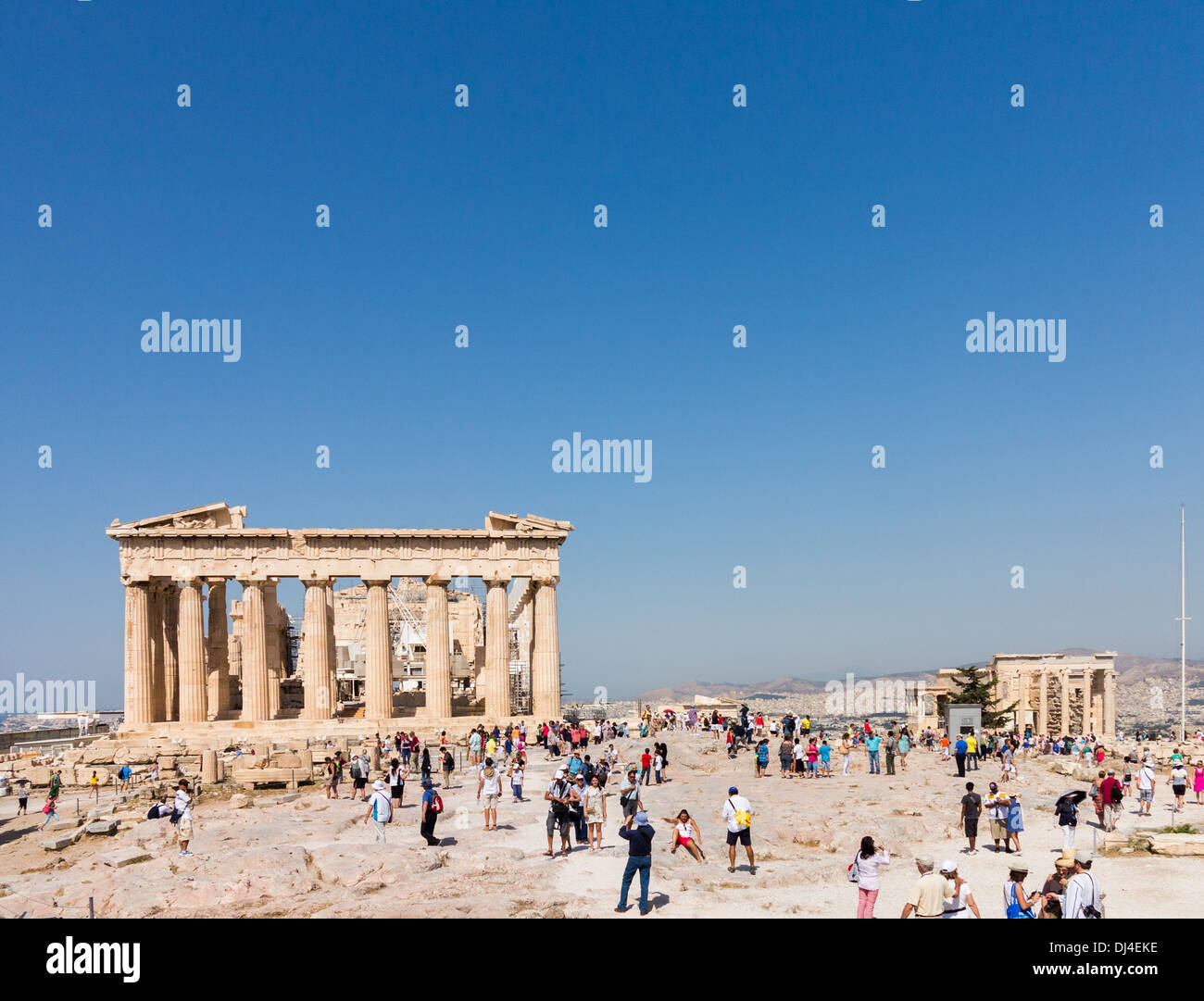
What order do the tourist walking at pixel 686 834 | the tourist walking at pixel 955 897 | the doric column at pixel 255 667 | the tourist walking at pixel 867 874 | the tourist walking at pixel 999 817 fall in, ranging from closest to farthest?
1. the tourist walking at pixel 955 897
2. the tourist walking at pixel 867 874
3. the tourist walking at pixel 686 834
4. the tourist walking at pixel 999 817
5. the doric column at pixel 255 667

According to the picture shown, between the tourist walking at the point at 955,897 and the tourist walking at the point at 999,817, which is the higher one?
the tourist walking at the point at 955,897

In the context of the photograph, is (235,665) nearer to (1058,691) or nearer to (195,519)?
(195,519)

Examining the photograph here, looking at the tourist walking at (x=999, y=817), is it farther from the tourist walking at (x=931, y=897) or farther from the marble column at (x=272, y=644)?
the marble column at (x=272, y=644)

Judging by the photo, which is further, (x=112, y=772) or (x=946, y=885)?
(x=112, y=772)

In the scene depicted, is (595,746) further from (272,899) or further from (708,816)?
(272,899)

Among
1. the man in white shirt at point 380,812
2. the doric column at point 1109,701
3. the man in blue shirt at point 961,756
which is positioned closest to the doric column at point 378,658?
the man in white shirt at point 380,812

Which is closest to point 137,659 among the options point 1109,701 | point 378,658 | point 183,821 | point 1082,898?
point 378,658
